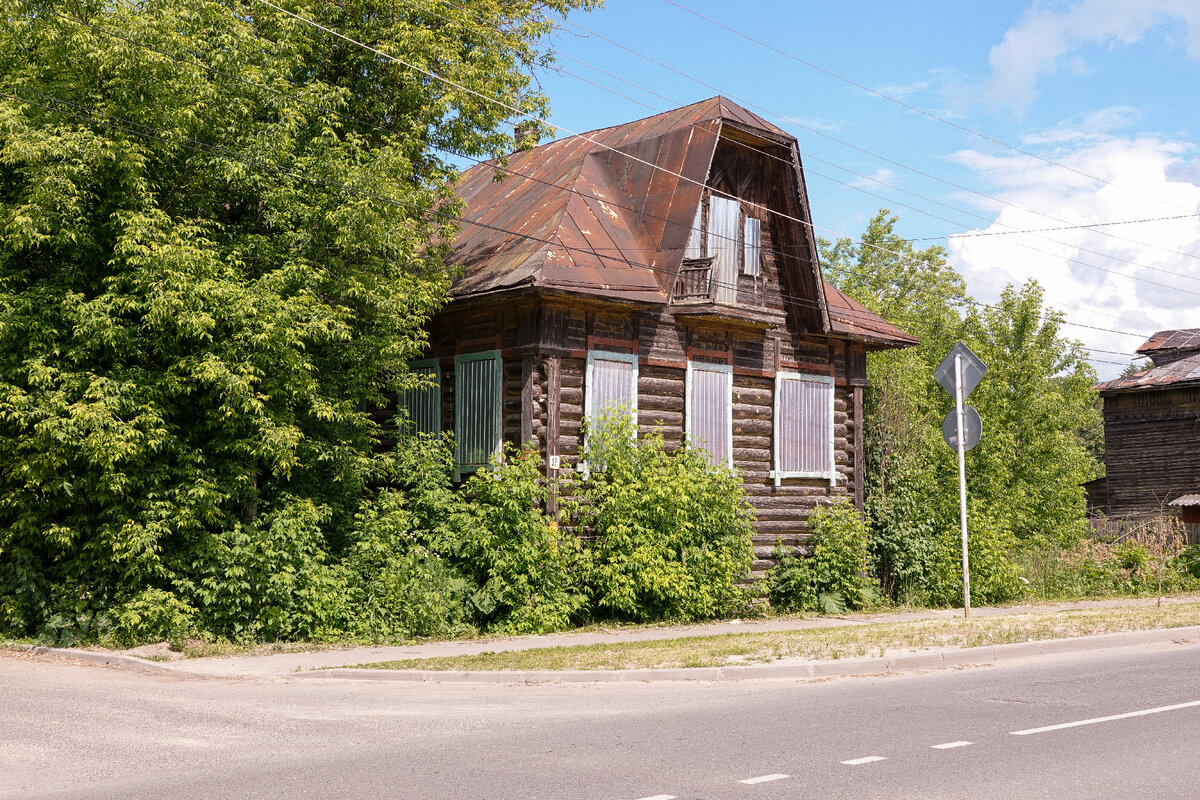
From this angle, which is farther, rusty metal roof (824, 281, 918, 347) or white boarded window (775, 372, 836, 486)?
rusty metal roof (824, 281, 918, 347)

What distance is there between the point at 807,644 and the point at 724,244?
878 centimetres

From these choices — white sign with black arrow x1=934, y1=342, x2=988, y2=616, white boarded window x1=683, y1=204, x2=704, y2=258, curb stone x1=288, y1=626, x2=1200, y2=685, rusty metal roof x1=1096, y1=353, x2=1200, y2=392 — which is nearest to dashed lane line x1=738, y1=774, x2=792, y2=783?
curb stone x1=288, y1=626, x2=1200, y2=685

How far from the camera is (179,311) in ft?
45.1

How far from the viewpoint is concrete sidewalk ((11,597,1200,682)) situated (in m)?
11.8

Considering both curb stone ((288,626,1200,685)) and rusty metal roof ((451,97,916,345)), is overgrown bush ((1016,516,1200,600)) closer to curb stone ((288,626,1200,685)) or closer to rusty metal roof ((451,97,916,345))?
rusty metal roof ((451,97,916,345))

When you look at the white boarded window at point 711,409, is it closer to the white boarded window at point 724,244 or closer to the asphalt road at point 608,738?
the white boarded window at point 724,244

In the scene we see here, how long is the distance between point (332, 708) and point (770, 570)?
1198 cm

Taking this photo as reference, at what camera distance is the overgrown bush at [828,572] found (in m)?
20.3

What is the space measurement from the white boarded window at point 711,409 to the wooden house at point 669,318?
31mm

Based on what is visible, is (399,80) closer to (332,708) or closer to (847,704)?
(332,708)

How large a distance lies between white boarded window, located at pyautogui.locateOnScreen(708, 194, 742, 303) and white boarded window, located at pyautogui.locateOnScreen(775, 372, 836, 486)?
2146mm

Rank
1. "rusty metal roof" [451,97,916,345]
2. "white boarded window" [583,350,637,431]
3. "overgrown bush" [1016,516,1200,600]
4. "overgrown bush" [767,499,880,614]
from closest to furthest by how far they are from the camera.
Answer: "white boarded window" [583,350,637,431] < "rusty metal roof" [451,97,916,345] < "overgrown bush" [767,499,880,614] < "overgrown bush" [1016,516,1200,600]

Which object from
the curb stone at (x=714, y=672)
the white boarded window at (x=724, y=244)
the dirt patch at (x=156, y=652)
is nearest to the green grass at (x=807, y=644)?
the curb stone at (x=714, y=672)

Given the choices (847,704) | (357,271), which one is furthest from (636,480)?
(847,704)
